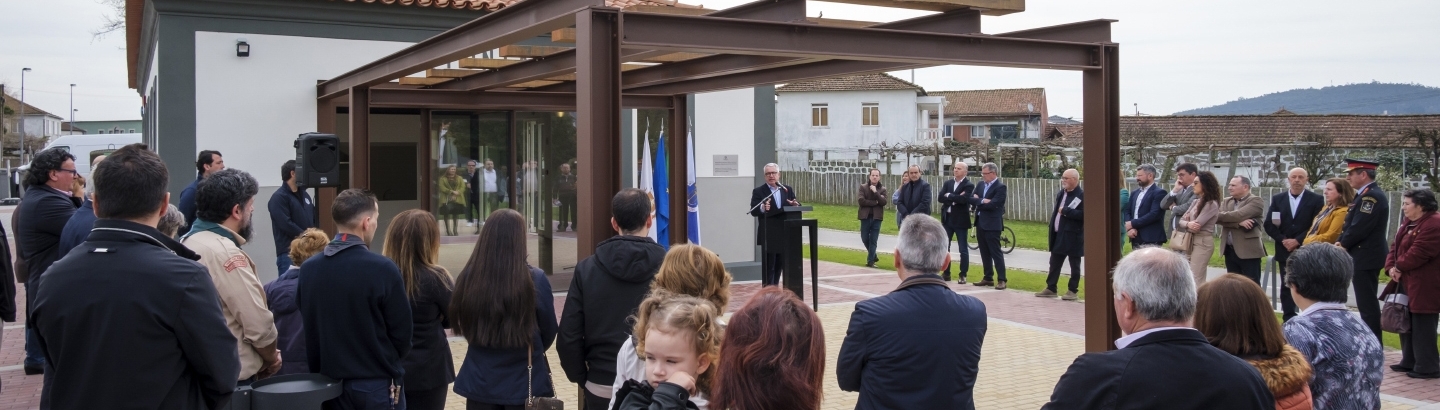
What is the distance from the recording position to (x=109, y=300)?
3.08 meters

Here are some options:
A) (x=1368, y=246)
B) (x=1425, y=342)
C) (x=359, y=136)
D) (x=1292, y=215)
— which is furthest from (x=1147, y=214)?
(x=359, y=136)

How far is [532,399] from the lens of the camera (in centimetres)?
434

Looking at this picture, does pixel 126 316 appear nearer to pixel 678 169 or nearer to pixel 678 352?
pixel 678 352

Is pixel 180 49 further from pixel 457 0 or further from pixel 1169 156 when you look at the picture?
pixel 1169 156

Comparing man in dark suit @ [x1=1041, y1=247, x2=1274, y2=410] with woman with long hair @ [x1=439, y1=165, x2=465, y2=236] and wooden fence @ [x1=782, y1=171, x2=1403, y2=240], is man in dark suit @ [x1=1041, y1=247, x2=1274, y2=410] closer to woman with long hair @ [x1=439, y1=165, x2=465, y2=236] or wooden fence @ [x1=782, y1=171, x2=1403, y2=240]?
wooden fence @ [x1=782, y1=171, x2=1403, y2=240]

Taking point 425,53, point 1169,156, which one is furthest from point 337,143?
point 1169,156

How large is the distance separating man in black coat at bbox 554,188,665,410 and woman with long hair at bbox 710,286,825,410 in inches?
61.6

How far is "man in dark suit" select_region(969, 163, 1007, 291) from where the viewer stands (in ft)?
42.7

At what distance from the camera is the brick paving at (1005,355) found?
698 centimetres

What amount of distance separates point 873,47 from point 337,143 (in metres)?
5.00

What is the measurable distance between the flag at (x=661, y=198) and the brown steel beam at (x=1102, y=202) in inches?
214

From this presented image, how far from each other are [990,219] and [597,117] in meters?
8.67

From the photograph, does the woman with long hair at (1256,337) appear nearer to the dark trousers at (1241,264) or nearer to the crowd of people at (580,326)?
the crowd of people at (580,326)

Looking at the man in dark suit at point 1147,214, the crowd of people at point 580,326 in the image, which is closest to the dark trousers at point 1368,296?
the man in dark suit at point 1147,214
